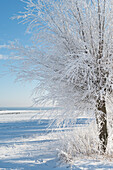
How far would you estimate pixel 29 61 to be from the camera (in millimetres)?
4859

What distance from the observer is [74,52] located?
4617 mm

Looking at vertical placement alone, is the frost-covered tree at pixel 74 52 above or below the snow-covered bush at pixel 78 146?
above

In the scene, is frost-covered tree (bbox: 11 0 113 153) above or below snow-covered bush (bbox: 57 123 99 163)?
above

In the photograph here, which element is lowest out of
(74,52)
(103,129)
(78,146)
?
(78,146)

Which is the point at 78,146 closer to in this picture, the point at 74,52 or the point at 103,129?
the point at 103,129

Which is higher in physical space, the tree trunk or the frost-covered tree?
the frost-covered tree

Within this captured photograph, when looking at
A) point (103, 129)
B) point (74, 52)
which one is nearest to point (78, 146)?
point (103, 129)

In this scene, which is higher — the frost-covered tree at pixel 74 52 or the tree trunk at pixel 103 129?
the frost-covered tree at pixel 74 52

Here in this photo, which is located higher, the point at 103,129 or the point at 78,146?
the point at 103,129

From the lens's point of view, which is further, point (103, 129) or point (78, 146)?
point (78, 146)

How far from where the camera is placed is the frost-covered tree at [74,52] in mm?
4352

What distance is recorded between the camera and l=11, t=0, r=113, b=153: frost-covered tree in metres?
4.35

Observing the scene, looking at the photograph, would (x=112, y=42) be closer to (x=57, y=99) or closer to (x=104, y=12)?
(x=104, y=12)

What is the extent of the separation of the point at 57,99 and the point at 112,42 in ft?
6.36
